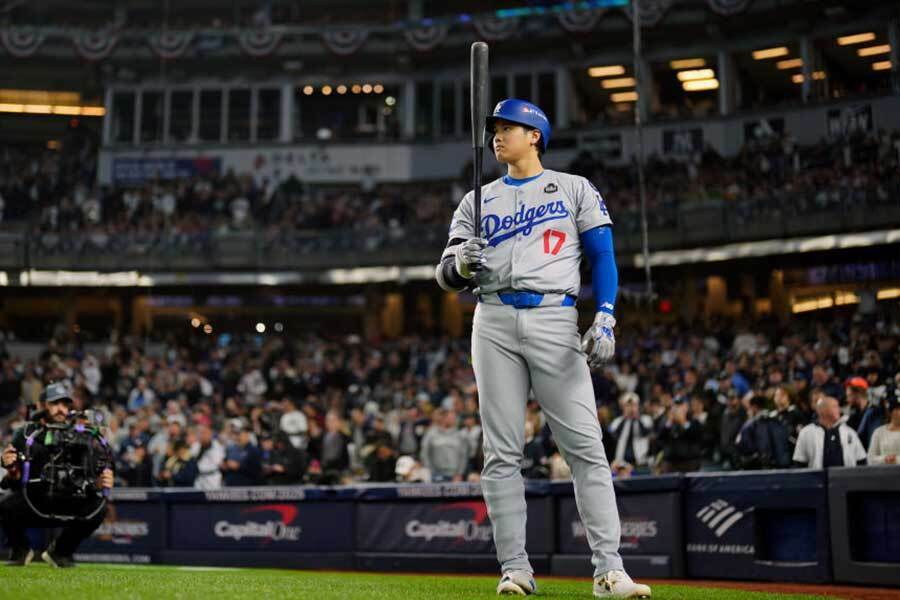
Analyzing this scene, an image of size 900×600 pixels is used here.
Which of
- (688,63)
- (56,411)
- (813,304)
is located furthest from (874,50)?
(56,411)

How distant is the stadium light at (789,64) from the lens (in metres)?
35.5

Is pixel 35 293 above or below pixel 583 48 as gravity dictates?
below

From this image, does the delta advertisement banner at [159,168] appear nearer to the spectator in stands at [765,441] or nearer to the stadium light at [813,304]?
the stadium light at [813,304]

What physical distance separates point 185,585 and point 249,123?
3566 centimetres

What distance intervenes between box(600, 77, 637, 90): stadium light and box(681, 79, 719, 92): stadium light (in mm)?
1737

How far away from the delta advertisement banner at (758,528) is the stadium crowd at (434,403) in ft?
3.08

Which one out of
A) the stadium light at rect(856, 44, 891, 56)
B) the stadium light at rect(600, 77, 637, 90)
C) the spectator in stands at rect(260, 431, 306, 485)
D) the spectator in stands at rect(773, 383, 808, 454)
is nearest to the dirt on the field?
the spectator in stands at rect(773, 383, 808, 454)

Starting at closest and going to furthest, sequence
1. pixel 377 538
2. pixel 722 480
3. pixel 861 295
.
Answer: pixel 722 480
pixel 377 538
pixel 861 295

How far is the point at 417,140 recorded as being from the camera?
39000 mm

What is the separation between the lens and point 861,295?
26453 millimetres

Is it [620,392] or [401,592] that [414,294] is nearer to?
[620,392]

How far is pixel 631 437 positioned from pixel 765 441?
2800mm

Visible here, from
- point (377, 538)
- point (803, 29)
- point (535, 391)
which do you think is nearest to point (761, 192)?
point (803, 29)

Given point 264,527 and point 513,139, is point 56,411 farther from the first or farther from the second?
point 264,527
